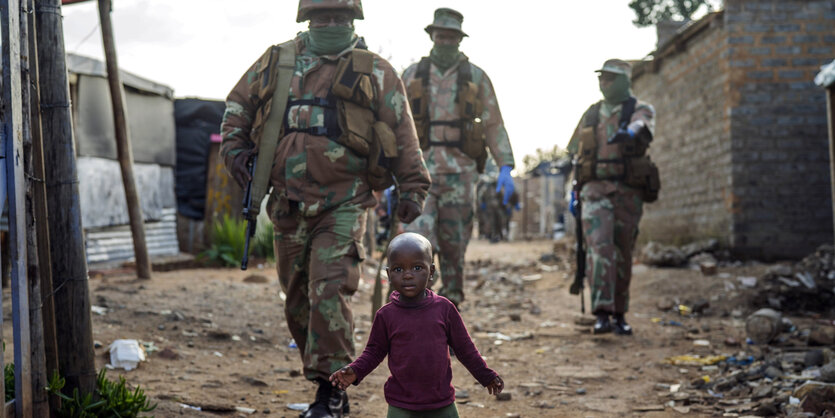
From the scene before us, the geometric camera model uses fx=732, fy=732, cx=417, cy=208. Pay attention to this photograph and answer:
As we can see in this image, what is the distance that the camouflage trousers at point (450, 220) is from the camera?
5426 mm

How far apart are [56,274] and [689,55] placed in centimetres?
963

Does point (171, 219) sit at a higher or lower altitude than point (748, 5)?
lower

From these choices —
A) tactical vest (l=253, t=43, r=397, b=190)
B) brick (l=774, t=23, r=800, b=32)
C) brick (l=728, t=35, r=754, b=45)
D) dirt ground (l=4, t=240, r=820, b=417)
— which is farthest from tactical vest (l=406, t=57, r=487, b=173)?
brick (l=774, t=23, r=800, b=32)

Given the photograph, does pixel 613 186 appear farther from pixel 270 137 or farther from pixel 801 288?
pixel 270 137

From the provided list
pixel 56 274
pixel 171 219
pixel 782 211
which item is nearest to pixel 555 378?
pixel 56 274

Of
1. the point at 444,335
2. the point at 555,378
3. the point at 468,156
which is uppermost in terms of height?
the point at 468,156

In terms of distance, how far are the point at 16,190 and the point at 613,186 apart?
4.73m

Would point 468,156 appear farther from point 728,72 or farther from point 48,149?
point 728,72

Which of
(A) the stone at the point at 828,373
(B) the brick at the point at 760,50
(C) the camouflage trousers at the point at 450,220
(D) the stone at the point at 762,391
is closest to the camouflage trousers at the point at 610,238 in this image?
(C) the camouflage trousers at the point at 450,220

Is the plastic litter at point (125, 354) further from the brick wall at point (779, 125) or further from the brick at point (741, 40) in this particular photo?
the brick at point (741, 40)

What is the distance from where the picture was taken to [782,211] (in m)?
9.01

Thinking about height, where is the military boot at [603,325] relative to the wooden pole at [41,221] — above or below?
below

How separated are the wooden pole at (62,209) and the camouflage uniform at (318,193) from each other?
95 cm

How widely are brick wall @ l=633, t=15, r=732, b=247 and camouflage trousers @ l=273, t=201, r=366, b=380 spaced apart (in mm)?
7058
